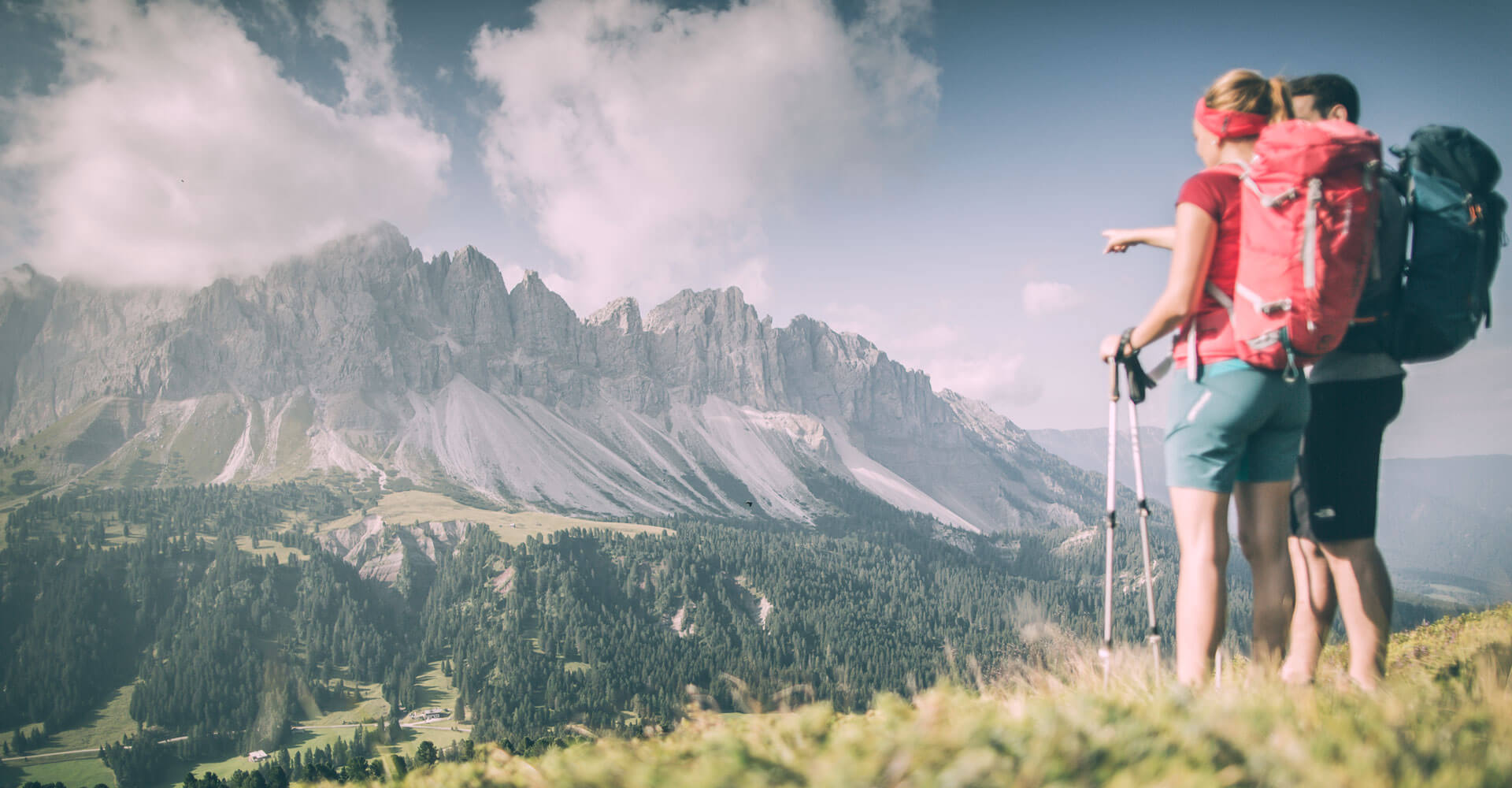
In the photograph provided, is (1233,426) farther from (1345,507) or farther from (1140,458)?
(1345,507)

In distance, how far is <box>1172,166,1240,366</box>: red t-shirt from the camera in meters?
3.82

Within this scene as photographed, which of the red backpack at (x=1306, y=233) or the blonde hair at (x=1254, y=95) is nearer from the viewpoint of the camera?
the red backpack at (x=1306, y=233)

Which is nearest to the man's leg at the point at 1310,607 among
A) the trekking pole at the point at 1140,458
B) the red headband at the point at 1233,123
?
the trekking pole at the point at 1140,458

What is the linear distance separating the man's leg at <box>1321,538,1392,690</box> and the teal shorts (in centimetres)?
78

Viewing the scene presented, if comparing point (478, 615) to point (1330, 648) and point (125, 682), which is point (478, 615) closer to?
point (125, 682)

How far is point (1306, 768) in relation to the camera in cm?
193

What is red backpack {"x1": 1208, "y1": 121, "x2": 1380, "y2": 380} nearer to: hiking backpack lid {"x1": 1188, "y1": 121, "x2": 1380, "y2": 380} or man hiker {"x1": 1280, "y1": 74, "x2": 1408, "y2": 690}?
hiking backpack lid {"x1": 1188, "y1": 121, "x2": 1380, "y2": 380}

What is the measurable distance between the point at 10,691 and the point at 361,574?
57.5m

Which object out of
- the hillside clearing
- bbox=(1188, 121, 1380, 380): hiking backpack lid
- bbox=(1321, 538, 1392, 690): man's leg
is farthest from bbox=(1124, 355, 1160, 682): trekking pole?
the hillside clearing

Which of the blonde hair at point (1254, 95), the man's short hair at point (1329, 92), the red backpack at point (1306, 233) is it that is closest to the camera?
the red backpack at point (1306, 233)

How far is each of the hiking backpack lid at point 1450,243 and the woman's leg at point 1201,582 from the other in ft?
5.45

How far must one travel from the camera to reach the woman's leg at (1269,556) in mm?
4125

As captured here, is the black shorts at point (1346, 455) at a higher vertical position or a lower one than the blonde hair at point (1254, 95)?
lower

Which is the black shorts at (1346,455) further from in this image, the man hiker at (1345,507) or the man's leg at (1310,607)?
the man's leg at (1310,607)
